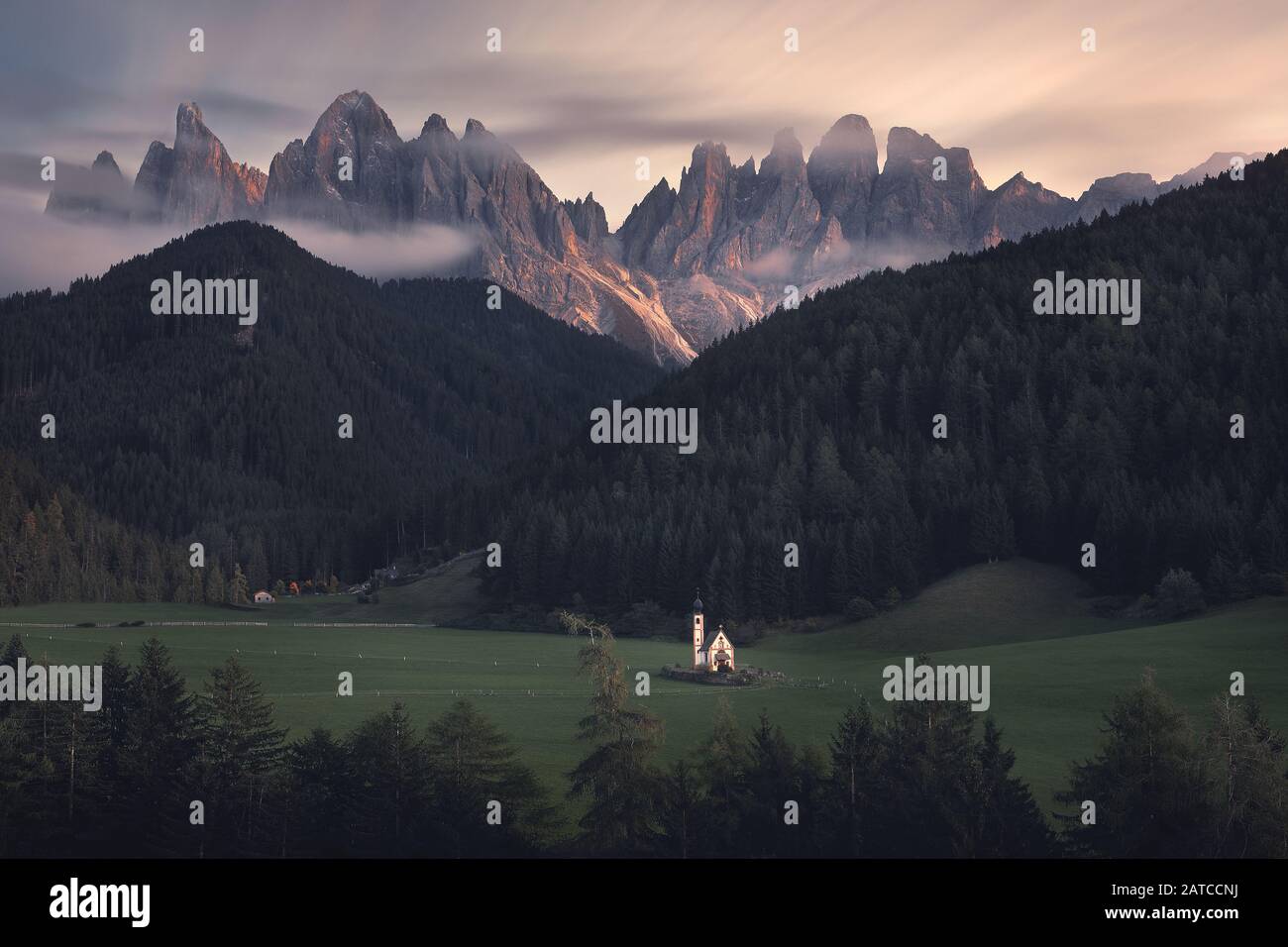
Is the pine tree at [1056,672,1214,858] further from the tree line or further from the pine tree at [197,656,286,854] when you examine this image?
the pine tree at [197,656,286,854]

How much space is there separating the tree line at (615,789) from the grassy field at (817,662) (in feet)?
31.0

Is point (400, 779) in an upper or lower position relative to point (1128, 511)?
lower

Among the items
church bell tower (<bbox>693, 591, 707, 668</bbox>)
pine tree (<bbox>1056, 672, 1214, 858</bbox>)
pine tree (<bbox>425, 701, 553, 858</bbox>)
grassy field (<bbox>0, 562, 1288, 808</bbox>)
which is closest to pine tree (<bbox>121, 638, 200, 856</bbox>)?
pine tree (<bbox>425, 701, 553, 858</bbox>)

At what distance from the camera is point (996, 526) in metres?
194

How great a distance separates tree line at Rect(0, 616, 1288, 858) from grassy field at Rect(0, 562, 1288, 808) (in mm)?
9457

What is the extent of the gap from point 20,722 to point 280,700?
3461 cm

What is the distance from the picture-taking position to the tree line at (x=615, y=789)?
64.2 m

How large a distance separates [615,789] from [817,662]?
8215 cm

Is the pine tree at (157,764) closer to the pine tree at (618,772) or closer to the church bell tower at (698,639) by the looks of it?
the pine tree at (618,772)

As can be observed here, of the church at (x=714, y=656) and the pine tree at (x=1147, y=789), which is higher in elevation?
the church at (x=714, y=656)

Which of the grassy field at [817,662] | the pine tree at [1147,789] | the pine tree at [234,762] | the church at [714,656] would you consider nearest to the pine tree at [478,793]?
the grassy field at [817,662]

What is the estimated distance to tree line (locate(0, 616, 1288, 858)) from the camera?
64188 mm
